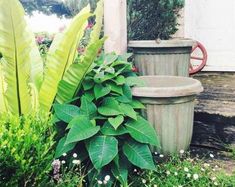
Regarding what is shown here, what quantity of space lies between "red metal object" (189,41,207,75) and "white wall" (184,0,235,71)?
0.14 meters

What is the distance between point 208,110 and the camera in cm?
385

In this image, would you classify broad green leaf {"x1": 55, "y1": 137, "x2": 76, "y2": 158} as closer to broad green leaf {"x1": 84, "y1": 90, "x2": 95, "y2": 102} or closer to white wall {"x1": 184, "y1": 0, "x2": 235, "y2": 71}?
broad green leaf {"x1": 84, "y1": 90, "x2": 95, "y2": 102}

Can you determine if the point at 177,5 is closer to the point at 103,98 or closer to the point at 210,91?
Answer: the point at 210,91

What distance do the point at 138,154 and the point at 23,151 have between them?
3.22ft

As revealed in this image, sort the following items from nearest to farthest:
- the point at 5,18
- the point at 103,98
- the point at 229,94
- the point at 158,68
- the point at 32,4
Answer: the point at 5,18
the point at 103,98
the point at 158,68
the point at 229,94
the point at 32,4

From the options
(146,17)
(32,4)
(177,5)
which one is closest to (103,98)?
(146,17)

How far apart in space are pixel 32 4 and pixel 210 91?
13319 millimetres

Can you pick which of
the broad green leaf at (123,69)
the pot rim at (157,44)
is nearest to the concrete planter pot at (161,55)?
the pot rim at (157,44)

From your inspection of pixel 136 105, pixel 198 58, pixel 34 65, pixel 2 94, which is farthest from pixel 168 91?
pixel 198 58

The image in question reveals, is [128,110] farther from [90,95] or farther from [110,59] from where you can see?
[110,59]

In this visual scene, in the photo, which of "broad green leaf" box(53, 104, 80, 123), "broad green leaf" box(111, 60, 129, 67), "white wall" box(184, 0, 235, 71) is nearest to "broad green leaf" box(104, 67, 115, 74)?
"broad green leaf" box(111, 60, 129, 67)

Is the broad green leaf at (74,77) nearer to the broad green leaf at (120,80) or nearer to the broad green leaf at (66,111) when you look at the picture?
the broad green leaf at (66,111)

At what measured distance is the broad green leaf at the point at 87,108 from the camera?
3.04 m

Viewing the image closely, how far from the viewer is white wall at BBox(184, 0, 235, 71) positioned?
5602 millimetres
